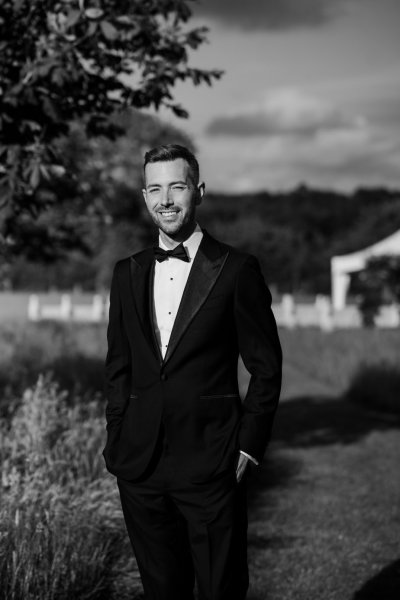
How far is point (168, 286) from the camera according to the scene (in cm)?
375

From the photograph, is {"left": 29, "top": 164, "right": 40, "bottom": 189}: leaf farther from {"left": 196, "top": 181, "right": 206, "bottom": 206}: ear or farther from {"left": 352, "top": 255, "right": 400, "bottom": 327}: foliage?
{"left": 352, "top": 255, "right": 400, "bottom": 327}: foliage

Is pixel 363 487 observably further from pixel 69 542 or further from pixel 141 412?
pixel 141 412

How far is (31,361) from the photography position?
A: 14750mm

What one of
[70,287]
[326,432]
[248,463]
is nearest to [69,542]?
[248,463]

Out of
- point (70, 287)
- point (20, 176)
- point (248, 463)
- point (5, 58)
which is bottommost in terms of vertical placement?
point (70, 287)

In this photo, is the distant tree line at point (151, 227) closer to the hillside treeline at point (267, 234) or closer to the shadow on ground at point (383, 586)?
the hillside treeline at point (267, 234)

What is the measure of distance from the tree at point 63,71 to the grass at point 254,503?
1770 millimetres

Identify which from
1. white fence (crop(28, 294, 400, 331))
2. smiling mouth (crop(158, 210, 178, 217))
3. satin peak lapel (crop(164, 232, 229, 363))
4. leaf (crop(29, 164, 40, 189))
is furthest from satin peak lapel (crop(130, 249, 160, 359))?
white fence (crop(28, 294, 400, 331))

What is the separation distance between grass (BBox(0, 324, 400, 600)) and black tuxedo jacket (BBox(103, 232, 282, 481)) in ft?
4.31

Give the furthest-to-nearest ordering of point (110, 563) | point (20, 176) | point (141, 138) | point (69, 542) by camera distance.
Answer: point (141, 138) → point (20, 176) → point (110, 563) → point (69, 542)

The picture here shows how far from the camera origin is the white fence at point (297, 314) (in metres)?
30.3

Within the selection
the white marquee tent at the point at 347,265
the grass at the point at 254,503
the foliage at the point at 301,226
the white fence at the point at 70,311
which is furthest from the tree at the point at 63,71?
the foliage at the point at 301,226

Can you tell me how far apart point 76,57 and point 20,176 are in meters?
0.95

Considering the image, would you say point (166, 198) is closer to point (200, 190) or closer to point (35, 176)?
point (200, 190)
